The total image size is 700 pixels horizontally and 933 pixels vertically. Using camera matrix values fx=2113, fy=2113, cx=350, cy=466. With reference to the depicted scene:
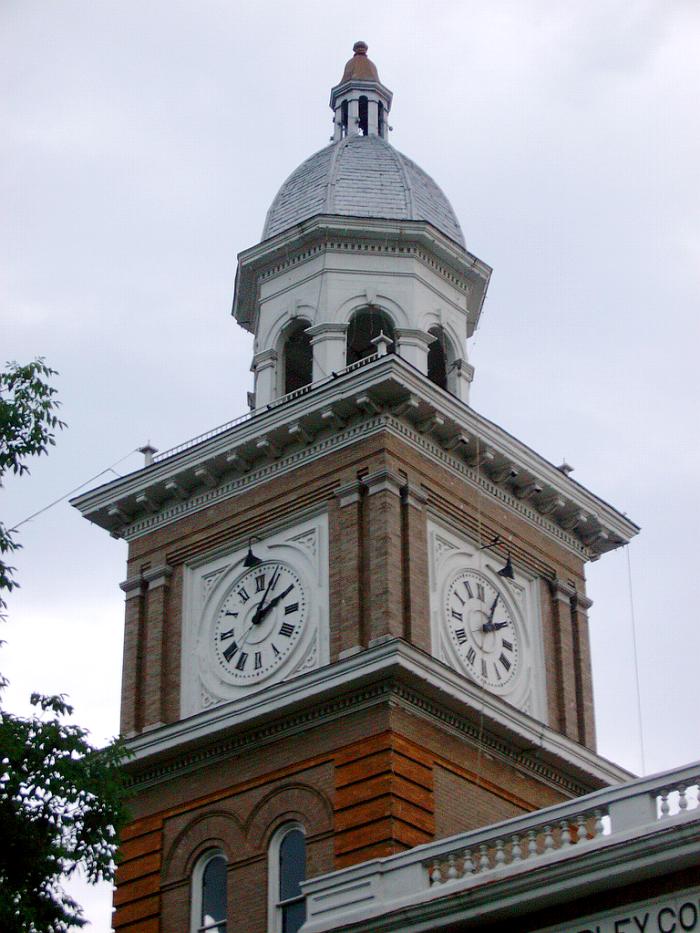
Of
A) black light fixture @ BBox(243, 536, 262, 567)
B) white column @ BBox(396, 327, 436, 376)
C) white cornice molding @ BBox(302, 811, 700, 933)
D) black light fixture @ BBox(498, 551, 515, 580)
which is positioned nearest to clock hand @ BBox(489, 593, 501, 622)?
black light fixture @ BBox(498, 551, 515, 580)

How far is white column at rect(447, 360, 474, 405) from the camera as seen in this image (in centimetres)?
4456

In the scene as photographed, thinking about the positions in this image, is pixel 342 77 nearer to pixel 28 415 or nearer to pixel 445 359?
pixel 445 359

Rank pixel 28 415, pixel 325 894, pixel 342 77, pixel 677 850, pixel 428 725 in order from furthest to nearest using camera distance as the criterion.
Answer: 1. pixel 342 77
2. pixel 428 725
3. pixel 325 894
4. pixel 28 415
5. pixel 677 850

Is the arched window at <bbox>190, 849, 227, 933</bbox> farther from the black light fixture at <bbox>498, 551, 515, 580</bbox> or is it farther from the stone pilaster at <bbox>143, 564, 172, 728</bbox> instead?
the black light fixture at <bbox>498, 551, 515, 580</bbox>

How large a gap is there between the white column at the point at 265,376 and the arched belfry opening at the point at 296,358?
0.91 feet

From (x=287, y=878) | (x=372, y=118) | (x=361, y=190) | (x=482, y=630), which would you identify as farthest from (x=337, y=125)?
(x=287, y=878)

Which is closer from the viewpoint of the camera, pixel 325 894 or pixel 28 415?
pixel 28 415

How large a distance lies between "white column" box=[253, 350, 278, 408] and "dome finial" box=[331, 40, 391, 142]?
23.2 ft

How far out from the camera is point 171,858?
1545 inches

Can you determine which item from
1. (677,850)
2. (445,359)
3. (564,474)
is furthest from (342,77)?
(677,850)

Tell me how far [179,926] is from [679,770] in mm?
13200

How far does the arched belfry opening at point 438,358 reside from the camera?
148ft

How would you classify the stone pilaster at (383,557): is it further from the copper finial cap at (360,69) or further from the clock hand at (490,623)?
the copper finial cap at (360,69)

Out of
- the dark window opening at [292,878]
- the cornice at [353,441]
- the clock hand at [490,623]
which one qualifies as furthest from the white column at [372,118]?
the dark window opening at [292,878]
